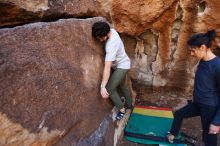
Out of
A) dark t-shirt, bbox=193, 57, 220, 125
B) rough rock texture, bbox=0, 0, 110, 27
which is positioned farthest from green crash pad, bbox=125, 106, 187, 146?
rough rock texture, bbox=0, 0, 110, 27

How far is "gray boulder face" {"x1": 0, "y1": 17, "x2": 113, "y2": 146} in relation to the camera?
2.26 m

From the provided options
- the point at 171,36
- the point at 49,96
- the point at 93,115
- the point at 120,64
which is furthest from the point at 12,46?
the point at 171,36

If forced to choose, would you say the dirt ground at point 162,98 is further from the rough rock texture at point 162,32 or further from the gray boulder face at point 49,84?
the gray boulder face at point 49,84

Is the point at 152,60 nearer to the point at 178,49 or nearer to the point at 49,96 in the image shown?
the point at 178,49

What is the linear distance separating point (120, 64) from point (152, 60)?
151cm

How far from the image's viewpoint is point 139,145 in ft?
12.8

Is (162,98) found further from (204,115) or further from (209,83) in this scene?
(209,83)

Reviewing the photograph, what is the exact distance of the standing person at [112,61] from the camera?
3.33 meters

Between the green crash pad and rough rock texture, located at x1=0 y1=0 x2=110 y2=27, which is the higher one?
rough rock texture, located at x1=0 y1=0 x2=110 y2=27

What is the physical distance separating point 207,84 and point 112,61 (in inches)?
44.0

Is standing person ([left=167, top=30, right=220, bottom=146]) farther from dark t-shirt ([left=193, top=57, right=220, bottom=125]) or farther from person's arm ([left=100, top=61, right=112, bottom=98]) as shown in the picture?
person's arm ([left=100, top=61, right=112, bottom=98])

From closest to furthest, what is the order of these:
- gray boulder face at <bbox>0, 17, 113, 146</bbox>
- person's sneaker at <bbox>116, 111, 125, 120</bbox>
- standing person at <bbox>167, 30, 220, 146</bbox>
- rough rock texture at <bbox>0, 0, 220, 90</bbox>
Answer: gray boulder face at <bbox>0, 17, 113, 146</bbox> → standing person at <bbox>167, 30, 220, 146</bbox> → person's sneaker at <bbox>116, 111, 125, 120</bbox> → rough rock texture at <bbox>0, 0, 220, 90</bbox>

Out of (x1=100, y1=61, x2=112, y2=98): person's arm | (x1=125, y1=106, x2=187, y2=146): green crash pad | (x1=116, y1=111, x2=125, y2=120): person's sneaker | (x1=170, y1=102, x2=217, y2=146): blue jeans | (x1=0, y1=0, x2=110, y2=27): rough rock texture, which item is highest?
(x1=0, y1=0, x2=110, y2=27): rough rock texture

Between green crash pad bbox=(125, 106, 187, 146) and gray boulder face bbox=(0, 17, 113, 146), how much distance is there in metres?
0.77
